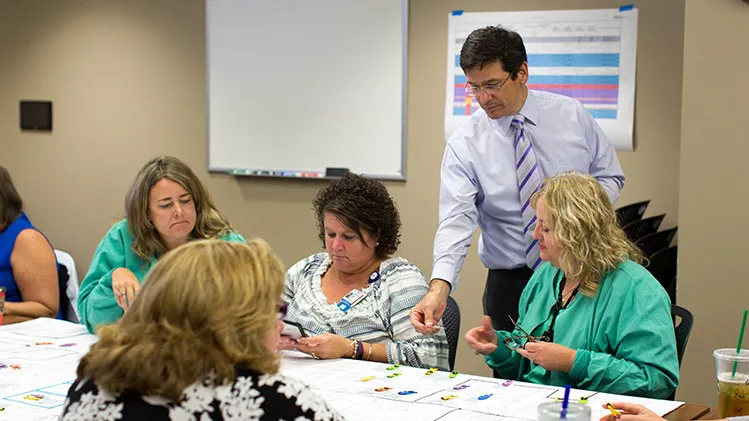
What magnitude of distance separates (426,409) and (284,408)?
0.72 m

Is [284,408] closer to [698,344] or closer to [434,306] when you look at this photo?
[434,306]

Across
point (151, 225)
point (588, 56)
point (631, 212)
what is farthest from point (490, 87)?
point (588, 56)

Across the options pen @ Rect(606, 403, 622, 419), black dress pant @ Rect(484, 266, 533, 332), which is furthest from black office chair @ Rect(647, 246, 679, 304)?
pen @ Rect(606, 403, 622, 419)

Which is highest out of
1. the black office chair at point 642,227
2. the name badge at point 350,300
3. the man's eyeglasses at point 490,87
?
the man's eyeglasses at point 490,87

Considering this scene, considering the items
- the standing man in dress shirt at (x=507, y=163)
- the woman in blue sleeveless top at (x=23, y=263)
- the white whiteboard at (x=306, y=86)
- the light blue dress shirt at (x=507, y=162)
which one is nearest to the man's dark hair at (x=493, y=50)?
the standing man in dress shirt at (x=507, y=163)

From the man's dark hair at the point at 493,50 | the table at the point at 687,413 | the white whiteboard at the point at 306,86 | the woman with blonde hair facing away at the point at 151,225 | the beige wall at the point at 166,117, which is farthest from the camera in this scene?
the white whiteboard at the point at 306,86

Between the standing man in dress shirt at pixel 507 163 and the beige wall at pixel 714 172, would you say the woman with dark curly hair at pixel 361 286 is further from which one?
the beige wall at pixel 714 172

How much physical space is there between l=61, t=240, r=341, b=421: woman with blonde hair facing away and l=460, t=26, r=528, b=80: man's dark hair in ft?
5.61

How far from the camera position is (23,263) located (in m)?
3.47

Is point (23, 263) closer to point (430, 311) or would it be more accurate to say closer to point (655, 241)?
point (430, 311)

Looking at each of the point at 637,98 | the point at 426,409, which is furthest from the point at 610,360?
the point at 637,98

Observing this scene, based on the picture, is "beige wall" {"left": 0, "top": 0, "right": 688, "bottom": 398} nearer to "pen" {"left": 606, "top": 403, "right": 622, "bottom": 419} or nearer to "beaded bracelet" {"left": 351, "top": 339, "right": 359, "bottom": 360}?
"beaded bracelet" {"left": 351, "top": 339, "right": 359, "bottom": 360}

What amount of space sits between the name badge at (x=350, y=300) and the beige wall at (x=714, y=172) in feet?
4.23

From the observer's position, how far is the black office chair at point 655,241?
3590 mm
